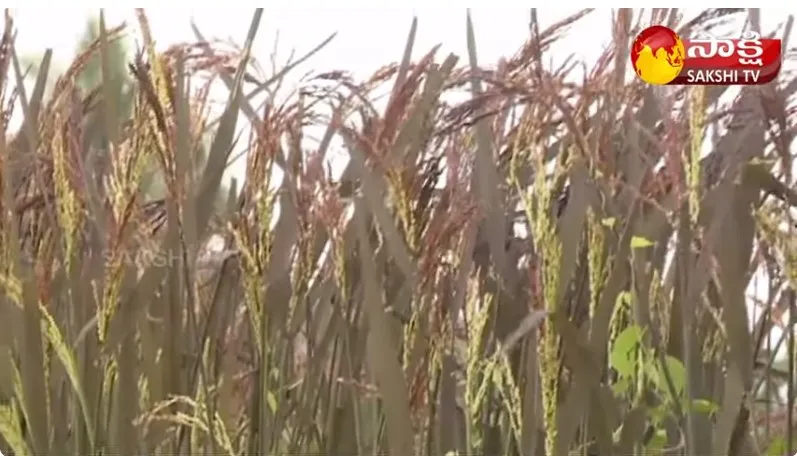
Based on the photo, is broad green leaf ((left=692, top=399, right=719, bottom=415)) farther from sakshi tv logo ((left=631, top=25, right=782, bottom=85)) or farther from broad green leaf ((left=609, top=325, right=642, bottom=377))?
sakshi tv logo ((left=631, top=25, right=782, bottom=85))

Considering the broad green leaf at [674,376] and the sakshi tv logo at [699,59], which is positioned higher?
the sakshi tv logo at [699,59]

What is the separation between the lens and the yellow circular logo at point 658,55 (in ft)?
2.21

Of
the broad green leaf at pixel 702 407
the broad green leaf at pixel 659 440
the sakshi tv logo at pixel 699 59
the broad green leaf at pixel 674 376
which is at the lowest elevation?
the broad green leaf at pixel 659 440

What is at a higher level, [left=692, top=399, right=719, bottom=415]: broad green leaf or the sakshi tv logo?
the sakshi tv logo

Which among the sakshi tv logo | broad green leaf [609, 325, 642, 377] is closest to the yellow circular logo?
the sakshi tv logo

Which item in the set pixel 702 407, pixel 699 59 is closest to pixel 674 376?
pixel 702 407

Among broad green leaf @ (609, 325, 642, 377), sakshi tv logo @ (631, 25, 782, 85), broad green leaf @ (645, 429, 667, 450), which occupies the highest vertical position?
sakshi tv logo @ (631, 25, 782, 85)

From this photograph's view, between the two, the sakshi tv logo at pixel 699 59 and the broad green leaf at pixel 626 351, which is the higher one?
the sakshi tv logo at pixel 699 59

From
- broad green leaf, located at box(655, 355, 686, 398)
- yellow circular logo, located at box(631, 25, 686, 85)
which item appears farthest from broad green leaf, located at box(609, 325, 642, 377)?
yellow circular logo, located at box(631, 25, 686, 85)

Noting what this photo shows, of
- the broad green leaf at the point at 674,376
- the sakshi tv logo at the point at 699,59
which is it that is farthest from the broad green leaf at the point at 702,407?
the sakshi tv logo at the point at 699,59

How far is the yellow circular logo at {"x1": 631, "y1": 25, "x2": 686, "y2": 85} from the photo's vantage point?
673 millimetres

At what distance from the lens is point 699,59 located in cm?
67

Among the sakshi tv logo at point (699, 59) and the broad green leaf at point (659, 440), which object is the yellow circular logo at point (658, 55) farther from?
the broad green leaf at point (659, 440)

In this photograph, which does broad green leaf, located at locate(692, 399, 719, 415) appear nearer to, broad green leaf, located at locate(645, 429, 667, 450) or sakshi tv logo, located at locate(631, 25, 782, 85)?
broad green leaf, located at locate(645, 429, 667, 450)
